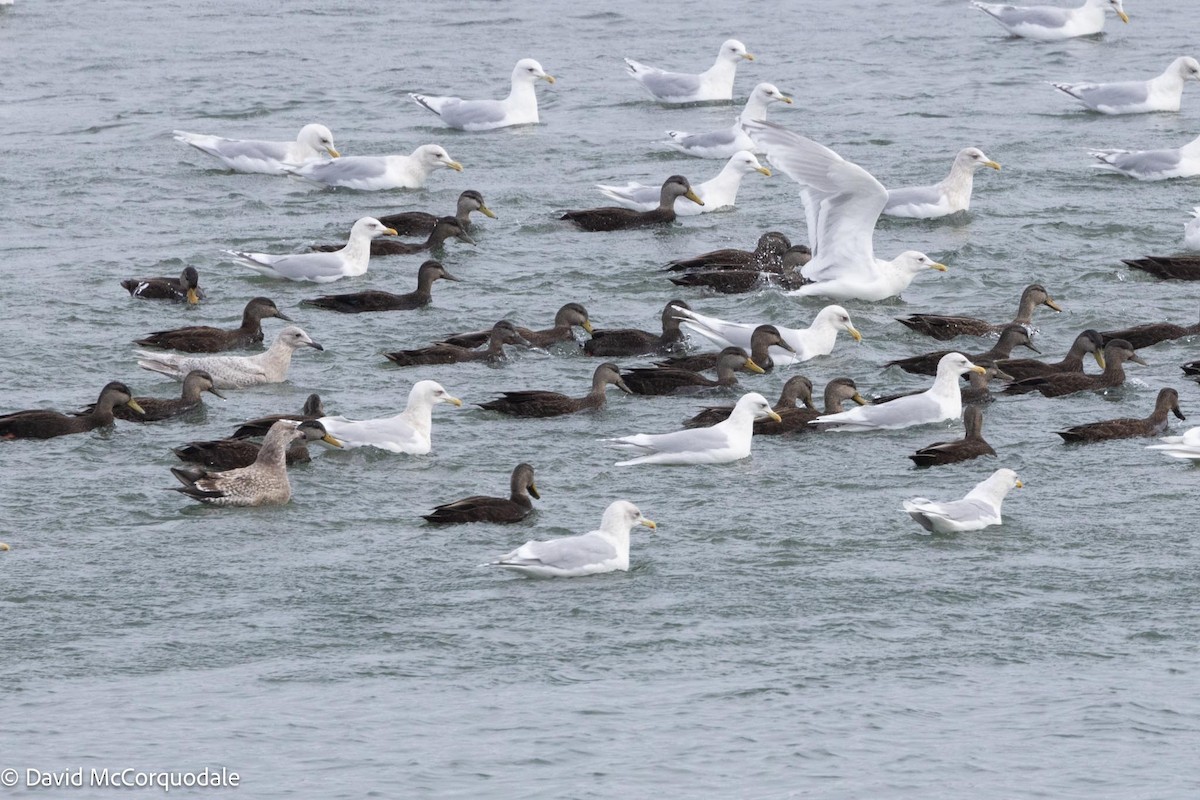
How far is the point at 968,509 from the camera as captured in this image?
1297cm

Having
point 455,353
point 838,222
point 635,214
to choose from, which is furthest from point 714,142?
point 455,353

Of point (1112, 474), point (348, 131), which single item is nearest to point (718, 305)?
point (1112, 474)

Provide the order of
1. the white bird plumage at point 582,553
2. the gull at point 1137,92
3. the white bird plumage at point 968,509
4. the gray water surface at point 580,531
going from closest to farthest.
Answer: the gray water surface at point 580,531 → the white bird plumage at point 582,553 → the white bird plumage at point 968,509 → the gull at point 1137,92

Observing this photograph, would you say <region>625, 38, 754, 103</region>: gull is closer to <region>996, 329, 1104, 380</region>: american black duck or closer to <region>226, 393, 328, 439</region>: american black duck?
<region>996, 329, 1104, 380</region>: american black duck

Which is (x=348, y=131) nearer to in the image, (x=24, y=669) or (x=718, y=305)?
(x=718, y=305)

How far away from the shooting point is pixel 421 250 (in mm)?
21469

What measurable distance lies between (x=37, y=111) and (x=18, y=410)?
12.9m

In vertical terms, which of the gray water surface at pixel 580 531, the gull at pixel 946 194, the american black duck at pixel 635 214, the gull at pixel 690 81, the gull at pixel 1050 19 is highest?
the gull at pixel 1050 19

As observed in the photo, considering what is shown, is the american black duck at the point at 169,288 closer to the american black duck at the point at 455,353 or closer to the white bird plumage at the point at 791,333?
the american black duck at the point at 455,353

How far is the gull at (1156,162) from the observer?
23.3m

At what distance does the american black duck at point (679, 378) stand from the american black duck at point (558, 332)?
121cm

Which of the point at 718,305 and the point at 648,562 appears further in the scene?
the point at 718,305

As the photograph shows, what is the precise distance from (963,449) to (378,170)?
10.8 meters

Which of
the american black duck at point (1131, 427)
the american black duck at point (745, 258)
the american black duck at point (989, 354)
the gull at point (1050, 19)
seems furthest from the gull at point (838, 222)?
the gull at point (1050, 19)
